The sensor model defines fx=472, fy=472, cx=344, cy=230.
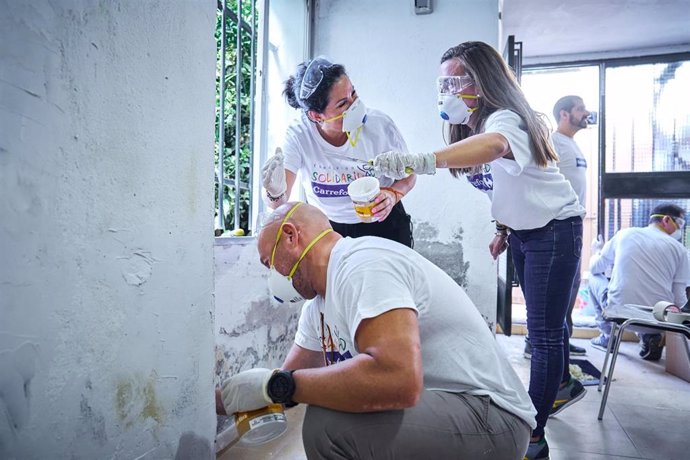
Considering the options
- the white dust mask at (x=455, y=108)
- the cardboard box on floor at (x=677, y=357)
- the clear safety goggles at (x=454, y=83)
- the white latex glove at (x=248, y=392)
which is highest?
the clear safety goggles at (x=454, y=83)

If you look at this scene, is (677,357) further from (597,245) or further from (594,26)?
(594,26)

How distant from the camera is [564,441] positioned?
1.96 metres

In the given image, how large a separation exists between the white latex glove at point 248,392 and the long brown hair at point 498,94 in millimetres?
1087

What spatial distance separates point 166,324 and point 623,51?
527cm

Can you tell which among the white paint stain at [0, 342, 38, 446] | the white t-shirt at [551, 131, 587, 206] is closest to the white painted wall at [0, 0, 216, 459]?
the white paint stain at [0, 342, 38, 446]

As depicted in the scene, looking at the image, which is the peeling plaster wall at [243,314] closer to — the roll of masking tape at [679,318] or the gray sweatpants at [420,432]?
the gray sweatpants at [420,432]

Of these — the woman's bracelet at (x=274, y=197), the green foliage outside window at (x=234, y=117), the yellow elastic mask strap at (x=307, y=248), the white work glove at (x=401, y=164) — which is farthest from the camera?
the green foliage outside window at (x=234, y=117)

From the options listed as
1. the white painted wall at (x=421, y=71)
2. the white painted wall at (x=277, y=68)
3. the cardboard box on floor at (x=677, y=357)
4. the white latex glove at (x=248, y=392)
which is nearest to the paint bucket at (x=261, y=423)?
the white latex glove at (x=248, y=392)

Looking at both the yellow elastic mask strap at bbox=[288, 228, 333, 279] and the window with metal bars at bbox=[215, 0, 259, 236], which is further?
the window with metal bars at bbox=[215, 0, 259, 236]

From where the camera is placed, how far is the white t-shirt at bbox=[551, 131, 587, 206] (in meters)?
2.93

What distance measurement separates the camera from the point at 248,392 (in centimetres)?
103

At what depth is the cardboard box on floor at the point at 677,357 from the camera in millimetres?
2799

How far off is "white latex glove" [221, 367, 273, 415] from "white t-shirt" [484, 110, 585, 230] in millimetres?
1011

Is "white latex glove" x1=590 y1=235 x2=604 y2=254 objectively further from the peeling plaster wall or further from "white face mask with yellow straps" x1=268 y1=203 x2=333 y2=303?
"white face mask with yellow straps" x1=268 y1=203 x2=333 y2=303
